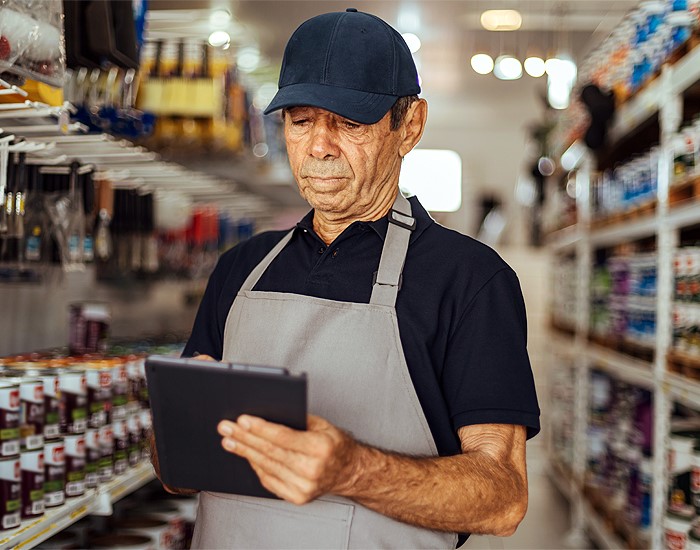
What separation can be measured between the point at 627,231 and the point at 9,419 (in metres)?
3.09

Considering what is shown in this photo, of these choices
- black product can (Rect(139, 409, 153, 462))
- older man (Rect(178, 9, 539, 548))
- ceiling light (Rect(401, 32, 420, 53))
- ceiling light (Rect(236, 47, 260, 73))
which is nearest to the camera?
older man (Rect(178, 9, 539, 548))

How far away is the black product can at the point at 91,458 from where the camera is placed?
7.67 feet

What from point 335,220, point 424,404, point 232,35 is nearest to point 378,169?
point 335,220

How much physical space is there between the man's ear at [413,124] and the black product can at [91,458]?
1.18m

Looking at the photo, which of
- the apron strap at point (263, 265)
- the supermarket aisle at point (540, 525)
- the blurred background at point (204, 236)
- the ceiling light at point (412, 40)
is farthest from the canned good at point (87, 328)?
the ceiling light at point (412, 40)

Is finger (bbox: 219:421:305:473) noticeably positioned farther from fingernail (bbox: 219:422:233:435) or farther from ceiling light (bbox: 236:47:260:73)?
ceiling light (bbox: 236:47:260:73)

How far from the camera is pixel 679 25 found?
10.2ft

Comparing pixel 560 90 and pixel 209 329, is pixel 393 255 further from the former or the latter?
pixel 560 90

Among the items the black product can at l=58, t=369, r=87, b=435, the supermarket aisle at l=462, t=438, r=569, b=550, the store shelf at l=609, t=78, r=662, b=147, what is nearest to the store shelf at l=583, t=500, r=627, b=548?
the supermarket aisle at l=462, t=438, r=569, b=550

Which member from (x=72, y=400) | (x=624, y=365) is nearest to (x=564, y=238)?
(x=624, y=365)

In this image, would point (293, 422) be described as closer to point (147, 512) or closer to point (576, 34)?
point (147, 512)

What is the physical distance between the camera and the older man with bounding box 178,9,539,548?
5.18ft

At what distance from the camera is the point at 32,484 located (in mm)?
2037

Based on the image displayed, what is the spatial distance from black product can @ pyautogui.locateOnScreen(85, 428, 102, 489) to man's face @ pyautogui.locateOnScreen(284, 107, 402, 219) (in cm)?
103
